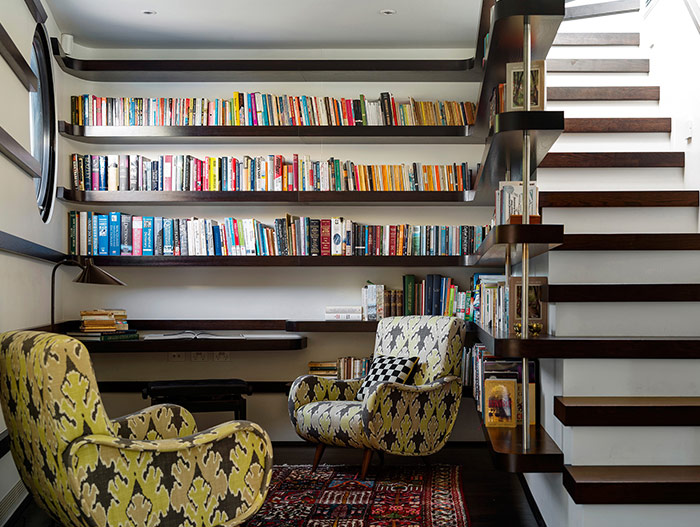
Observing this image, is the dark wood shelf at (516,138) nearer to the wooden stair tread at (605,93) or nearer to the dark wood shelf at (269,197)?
the wooden stair tread at (605,93)

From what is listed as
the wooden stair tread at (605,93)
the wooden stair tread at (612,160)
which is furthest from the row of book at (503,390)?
the wooden stair tread at (605,93)

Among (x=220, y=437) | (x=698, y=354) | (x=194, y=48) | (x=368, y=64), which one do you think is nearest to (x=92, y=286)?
(x=194, y=48)

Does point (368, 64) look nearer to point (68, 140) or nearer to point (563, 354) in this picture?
point (68, 140)

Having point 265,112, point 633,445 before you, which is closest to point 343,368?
point 265,112

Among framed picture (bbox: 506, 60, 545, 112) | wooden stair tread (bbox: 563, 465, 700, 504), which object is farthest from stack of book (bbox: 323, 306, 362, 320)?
wooden stair tread (bbox: 563, 465, 700, 504)

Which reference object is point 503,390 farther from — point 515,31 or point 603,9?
point 603,9

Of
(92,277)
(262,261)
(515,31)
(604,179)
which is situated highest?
(515,31)

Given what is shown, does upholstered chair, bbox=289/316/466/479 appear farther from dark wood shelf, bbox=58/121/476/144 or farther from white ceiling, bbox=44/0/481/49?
white ceiling, bbox=44/0/481/49

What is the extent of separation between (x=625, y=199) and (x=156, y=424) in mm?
2434

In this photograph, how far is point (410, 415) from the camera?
414cm

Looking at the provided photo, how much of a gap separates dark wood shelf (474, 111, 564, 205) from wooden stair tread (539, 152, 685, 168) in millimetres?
244

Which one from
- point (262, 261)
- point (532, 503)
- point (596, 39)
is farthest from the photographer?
point (262, 261)

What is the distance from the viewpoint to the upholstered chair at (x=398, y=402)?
158 inches

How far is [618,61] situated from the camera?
4598mm
